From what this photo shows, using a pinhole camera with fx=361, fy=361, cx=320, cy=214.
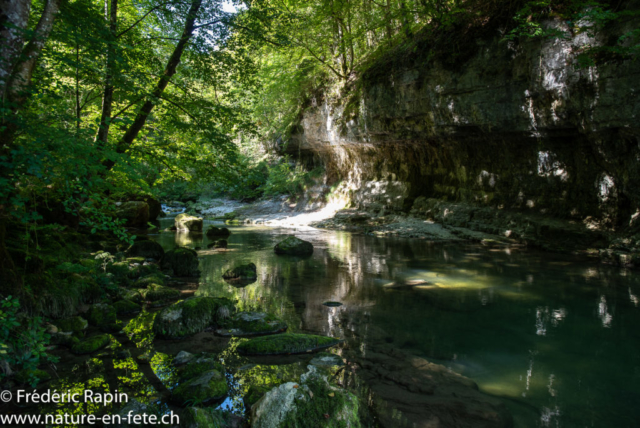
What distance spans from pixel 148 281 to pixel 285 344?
4452 mm

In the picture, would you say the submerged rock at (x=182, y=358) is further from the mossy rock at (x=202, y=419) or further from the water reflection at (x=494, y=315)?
the mossy rock at (x=202, y=419)

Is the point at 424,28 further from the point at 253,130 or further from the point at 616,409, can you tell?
the point at 616,409

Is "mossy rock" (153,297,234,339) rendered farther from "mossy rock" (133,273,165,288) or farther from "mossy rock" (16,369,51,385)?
"mossy rock" (133,273,165,288)

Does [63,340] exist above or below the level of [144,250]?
below

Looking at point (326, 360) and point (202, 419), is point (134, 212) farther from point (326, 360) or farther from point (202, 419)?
point (202, 419)

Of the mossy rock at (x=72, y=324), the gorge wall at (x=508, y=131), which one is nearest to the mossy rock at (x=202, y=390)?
the mossy rock at (x=72, y=324)

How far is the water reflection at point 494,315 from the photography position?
3836 mm

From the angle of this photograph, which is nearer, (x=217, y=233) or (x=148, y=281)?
(x=148, y=281)

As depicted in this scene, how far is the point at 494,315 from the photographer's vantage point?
6180 mm

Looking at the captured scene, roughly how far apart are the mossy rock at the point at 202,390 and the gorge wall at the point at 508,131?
12.3m

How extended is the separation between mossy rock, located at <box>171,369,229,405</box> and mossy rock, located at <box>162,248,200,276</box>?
19.6 feet

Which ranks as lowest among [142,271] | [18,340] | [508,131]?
[142,271]

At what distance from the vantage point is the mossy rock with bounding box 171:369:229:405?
3.50m

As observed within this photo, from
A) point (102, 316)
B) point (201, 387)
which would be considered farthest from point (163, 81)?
point (201, 387)
